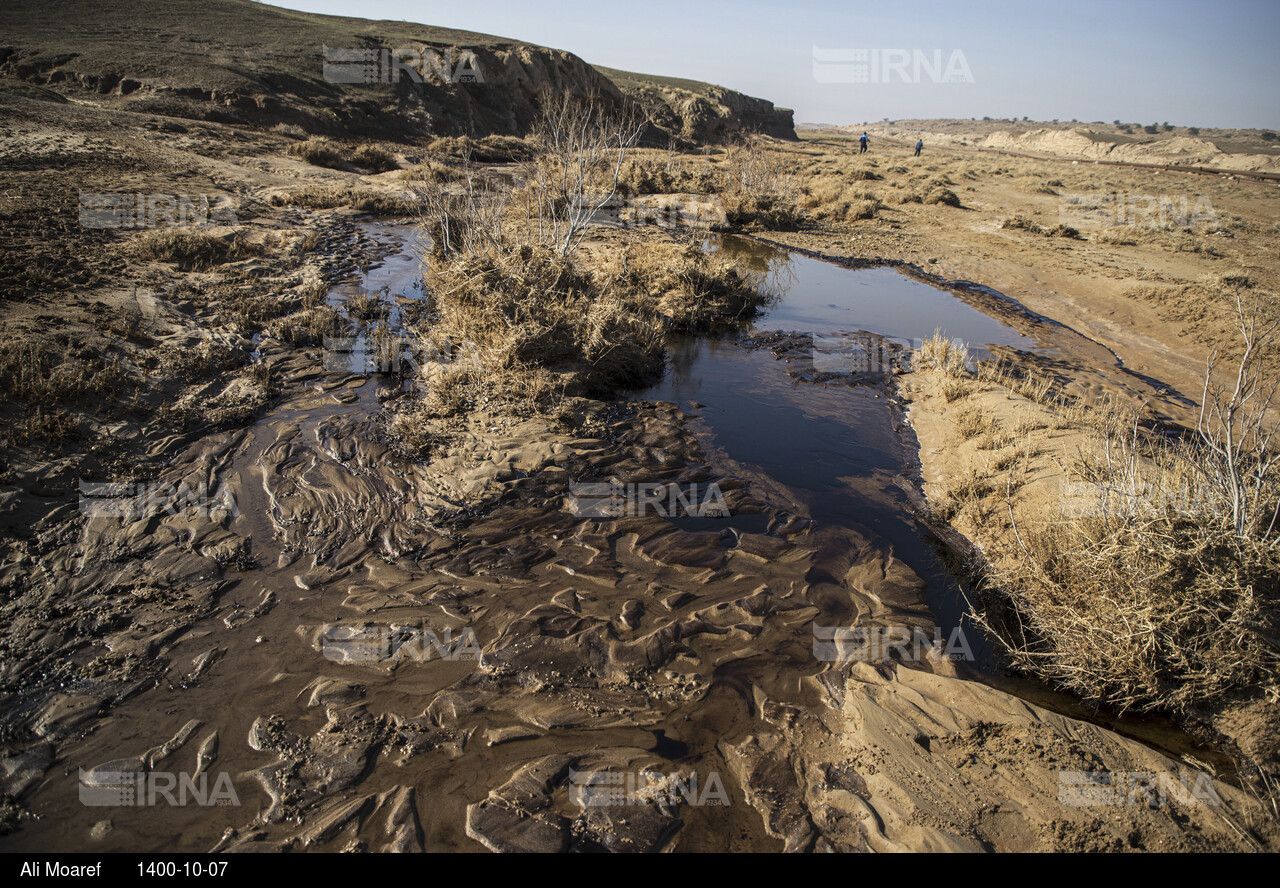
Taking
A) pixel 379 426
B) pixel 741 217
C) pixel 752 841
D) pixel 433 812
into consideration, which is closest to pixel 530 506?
pixel 379 426

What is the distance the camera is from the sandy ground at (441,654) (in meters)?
2.89

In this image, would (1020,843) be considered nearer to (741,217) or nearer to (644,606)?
(644,606)

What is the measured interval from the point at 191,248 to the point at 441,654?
864cm

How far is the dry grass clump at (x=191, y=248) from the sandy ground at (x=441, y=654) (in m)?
1.52

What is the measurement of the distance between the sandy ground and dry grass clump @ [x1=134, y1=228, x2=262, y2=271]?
1516 millimetres

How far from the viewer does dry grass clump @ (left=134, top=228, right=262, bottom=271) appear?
850 cm
